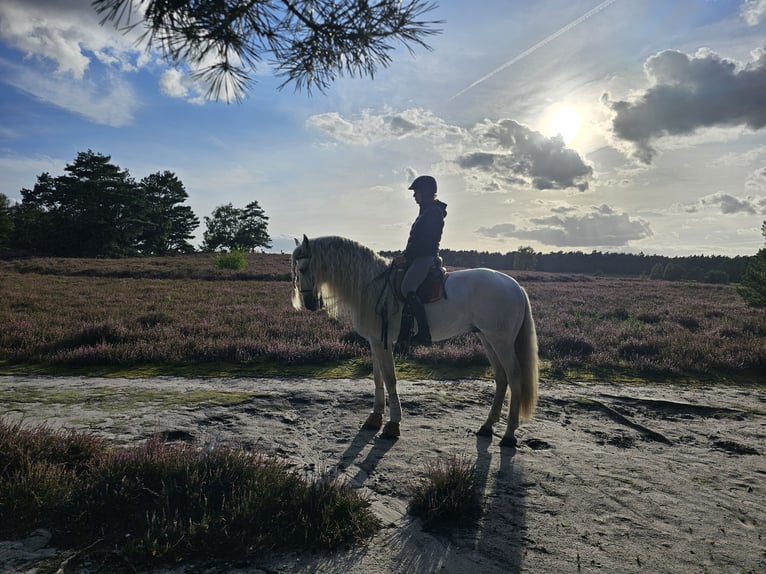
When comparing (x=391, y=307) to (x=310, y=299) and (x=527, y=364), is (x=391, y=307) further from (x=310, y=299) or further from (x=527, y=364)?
(x=527, y=364)

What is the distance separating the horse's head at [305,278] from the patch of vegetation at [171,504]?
225 centimetres

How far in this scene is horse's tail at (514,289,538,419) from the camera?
5.22 metres

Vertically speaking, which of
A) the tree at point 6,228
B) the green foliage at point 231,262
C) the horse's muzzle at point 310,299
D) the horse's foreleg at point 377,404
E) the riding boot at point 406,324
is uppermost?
the tree at point 6,228

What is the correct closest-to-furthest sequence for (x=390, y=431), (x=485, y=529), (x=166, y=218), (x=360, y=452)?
1. (x=485, y=529)
2. (x=360, y=452)
3. (x=390, y=431)
4. (x=166, y=218)

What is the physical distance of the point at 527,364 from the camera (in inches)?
210

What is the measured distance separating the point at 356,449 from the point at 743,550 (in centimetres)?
317

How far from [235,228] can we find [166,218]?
39.0 ft

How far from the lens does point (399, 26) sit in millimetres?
3906

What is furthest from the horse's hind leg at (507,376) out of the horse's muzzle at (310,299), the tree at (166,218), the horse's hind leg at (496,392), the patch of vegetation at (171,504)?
the tree at (166,218)

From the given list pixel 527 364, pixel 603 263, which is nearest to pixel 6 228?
pixel 527 364

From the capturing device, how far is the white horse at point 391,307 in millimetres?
5277

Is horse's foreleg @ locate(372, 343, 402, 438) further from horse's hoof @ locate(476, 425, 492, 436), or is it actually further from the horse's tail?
the horse's tail

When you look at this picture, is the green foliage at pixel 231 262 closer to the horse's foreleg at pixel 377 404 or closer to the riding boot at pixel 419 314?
the horse's foreleg at pixel 377 404

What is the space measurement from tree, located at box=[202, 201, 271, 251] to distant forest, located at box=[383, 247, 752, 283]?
30.3 m
